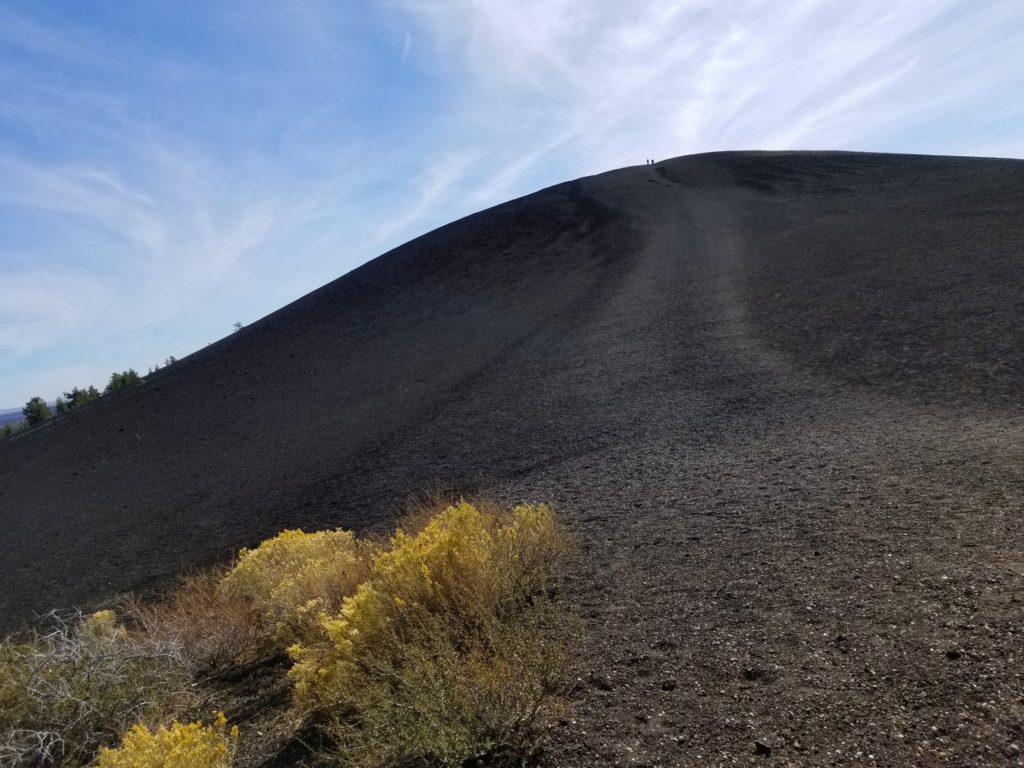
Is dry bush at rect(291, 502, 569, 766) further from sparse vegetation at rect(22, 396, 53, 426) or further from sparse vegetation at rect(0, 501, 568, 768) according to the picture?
sparse vegetation at rect(22, 396, 53, 426)

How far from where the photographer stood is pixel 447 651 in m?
3.78

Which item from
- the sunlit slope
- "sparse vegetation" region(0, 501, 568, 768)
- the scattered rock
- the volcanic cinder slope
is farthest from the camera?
the sunlit slope

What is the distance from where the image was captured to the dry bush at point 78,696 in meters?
4.39

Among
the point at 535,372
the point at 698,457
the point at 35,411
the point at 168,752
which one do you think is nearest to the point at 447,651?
the point at 168,752

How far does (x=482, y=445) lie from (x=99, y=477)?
9.61 meters

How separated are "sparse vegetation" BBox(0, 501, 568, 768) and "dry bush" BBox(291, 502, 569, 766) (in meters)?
0.01

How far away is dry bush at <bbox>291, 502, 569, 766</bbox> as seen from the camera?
11.0ft

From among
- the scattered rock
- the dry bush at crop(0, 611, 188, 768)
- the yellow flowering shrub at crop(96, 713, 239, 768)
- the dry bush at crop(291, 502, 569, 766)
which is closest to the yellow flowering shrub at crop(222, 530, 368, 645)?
the dry bush at crop(291, 502, 569, 766)

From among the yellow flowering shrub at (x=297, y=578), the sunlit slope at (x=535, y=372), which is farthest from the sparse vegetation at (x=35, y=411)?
the yellow flowering shrub at (x=297, y=578)

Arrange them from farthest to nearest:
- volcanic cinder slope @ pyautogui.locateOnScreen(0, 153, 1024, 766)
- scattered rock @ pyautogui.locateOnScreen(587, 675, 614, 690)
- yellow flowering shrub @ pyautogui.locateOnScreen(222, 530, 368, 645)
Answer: yellow flowering shrub @ pyautogui.locateOnScreen(222, 530, 368, 645) → scattered rock @ pyautogui.locateOnScreen(587, 675, 614, 690) → volcanic cinder slope @ pyautogui.locateOnScreen(0, 153, 1024, 766)

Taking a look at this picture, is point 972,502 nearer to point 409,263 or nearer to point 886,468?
point 886,468

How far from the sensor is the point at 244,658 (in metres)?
5.78

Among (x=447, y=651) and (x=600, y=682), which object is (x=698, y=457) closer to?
(x=600, y=682)

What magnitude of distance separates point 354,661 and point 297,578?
1869 mm
